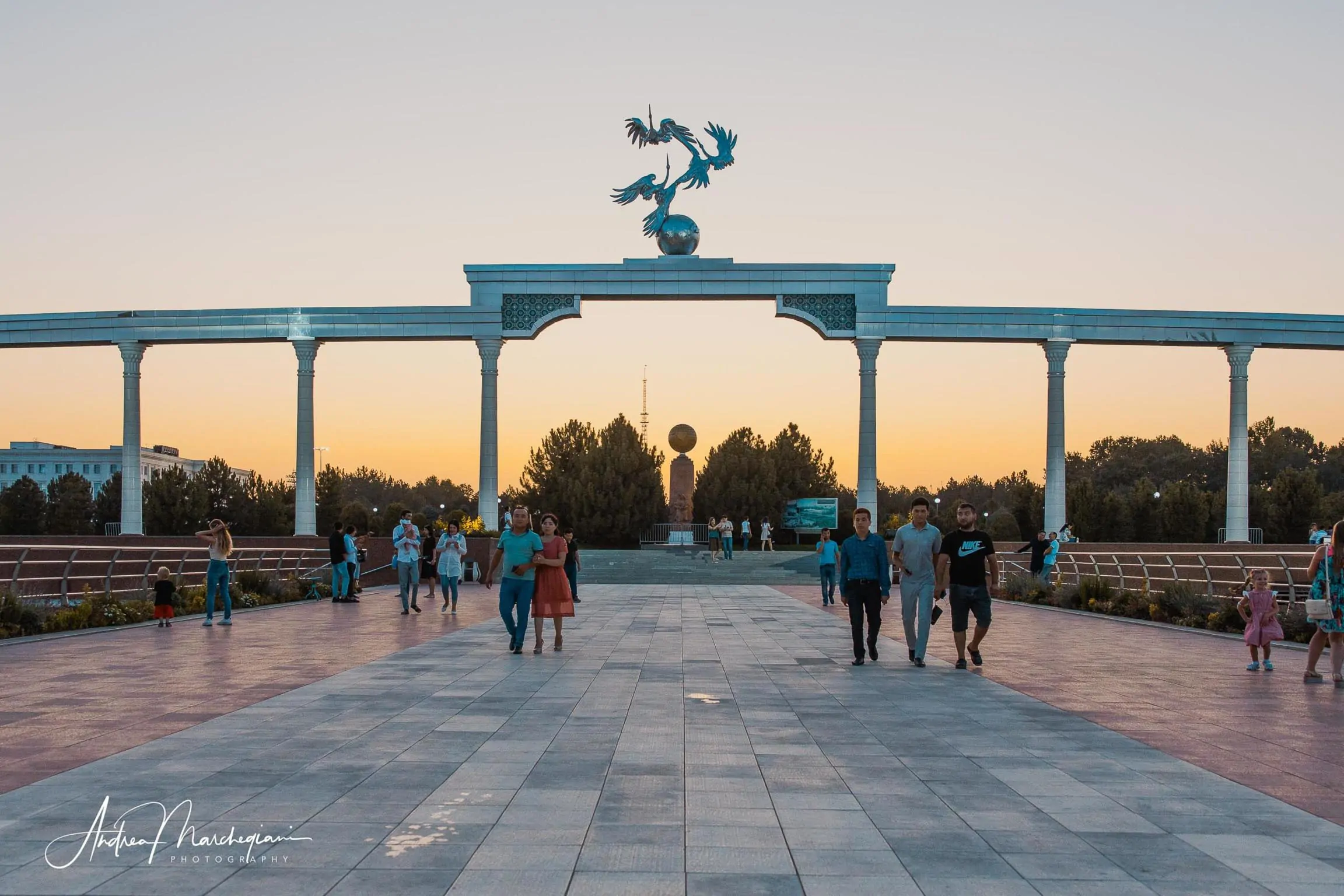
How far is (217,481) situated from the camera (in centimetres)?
7894

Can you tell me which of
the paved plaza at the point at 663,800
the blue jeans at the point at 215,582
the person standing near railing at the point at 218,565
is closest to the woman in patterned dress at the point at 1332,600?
the paved plaza at the point at 663,800

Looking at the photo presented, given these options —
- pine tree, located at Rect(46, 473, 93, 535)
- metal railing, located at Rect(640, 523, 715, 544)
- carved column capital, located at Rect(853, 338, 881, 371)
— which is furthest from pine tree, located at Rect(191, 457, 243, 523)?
carved column capital, located at Rect(853, 338, 881, 371)

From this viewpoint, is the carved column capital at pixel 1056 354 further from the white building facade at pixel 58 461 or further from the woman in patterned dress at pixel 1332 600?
the white building facade at pixel 58 461

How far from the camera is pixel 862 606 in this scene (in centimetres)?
1508

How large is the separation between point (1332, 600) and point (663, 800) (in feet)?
29.2

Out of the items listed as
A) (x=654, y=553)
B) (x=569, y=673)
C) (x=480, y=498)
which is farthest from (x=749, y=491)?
(x=569, y=673)

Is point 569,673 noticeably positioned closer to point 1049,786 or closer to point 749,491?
point 1049,786

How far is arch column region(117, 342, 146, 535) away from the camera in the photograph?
136 feet

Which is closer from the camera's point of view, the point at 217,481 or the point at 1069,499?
the point at 1069,499

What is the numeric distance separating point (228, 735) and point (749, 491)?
72051 millimetres

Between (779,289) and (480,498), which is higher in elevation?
(779,289)

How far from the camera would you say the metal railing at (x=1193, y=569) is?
20.7 m

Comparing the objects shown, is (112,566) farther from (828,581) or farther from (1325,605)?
(1325,605)

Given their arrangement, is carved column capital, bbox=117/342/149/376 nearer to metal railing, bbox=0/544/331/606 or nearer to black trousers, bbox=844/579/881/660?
metal railing, bbox=0/544/331/606
